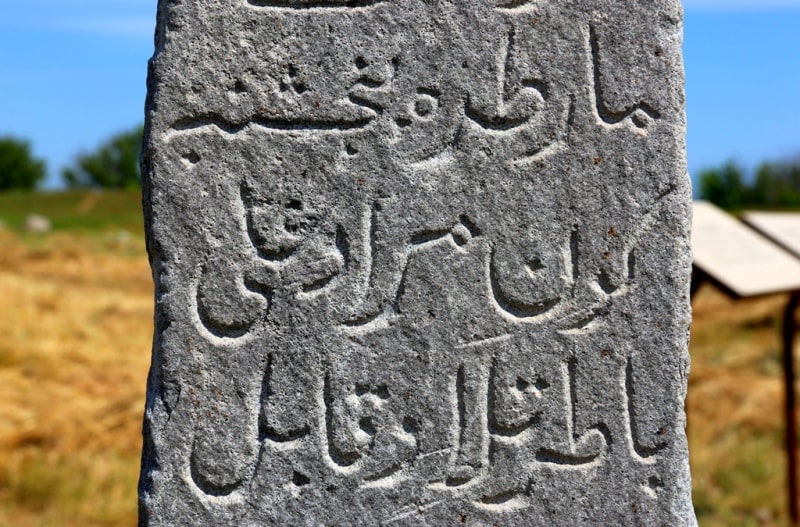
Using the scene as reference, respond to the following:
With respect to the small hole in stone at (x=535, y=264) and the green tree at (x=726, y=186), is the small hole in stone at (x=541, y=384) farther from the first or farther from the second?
the green tree at (x=726, y=186)

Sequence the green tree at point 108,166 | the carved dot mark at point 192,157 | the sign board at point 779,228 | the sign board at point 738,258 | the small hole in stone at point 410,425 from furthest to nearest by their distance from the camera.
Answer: the green tree at point 108,166 < the sign board at point 779,228 < the sign board at point 738,258 < the small hole in stone at point 410,425 < the carved dot mark at point 192,157

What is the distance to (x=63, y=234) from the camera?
17203 mm

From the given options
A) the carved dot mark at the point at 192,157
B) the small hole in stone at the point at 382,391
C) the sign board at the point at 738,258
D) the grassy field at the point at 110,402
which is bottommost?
the grassy field at the point at 110,402

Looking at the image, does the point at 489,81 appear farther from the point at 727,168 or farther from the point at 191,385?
the point at 727,168

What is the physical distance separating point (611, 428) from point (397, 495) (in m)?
0.54

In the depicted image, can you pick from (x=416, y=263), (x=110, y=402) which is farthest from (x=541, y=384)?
(x=110, y=402)

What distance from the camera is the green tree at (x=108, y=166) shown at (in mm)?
39625

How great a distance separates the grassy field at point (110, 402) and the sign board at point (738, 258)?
1.53 m

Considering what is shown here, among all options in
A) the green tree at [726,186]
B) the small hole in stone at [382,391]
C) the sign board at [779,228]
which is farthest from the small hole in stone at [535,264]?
the green tree at [726,186]

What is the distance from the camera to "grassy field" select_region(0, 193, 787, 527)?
17.3 ft

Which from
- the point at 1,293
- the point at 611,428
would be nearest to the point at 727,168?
the point at 1,293

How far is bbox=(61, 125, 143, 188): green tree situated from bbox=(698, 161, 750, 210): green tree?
77.2 feet

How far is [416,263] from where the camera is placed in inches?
91.7

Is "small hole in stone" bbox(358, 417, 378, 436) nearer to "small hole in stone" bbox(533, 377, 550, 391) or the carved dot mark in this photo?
"small hole in stone" bbox(533, 377, 550, 391)
